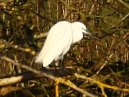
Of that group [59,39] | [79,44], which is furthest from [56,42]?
[79,44]

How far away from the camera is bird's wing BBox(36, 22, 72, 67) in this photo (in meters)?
2.26

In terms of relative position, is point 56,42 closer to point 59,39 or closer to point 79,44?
point 59,39

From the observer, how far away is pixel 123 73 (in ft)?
7.86

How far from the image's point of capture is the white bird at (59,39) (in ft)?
7.41

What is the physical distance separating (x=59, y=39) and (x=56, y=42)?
3cm

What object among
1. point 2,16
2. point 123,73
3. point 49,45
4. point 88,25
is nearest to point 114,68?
point 123,73

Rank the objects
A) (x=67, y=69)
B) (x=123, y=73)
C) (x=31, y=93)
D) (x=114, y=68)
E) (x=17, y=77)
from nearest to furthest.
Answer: (x=17, y=77) → (x=67, y=69) → (x=31, y=93) → (x=123, y=73) → (x=114, y=68)

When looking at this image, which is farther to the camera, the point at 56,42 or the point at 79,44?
the point at 79,44

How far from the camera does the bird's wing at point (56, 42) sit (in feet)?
7.43

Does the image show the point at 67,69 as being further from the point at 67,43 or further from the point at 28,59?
the point at 28,59

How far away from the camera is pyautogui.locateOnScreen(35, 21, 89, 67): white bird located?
2260 mm

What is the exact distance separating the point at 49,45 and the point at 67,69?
271 millimetres

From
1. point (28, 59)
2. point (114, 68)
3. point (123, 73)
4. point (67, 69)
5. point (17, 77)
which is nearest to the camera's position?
point (17, 77)

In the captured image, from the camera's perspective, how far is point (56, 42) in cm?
236
